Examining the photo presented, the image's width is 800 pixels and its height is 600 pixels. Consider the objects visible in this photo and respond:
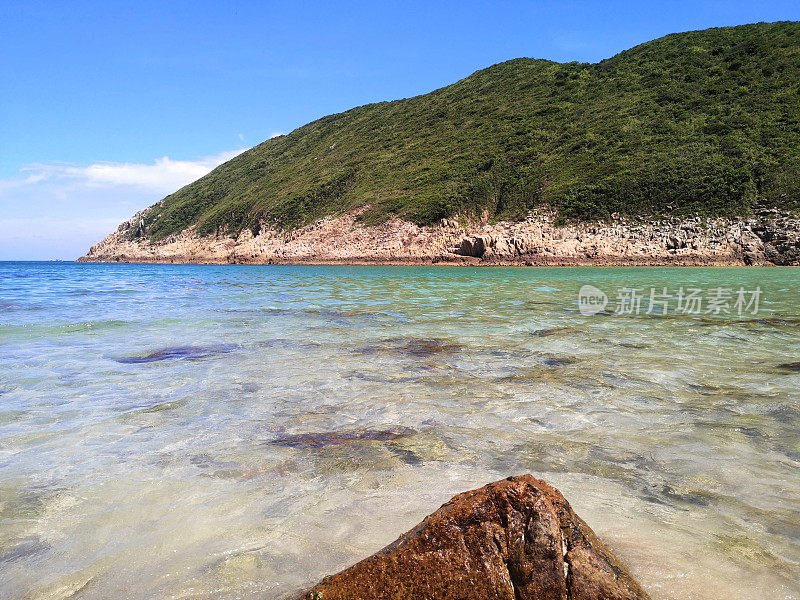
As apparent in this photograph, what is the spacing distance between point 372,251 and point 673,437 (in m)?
53.8

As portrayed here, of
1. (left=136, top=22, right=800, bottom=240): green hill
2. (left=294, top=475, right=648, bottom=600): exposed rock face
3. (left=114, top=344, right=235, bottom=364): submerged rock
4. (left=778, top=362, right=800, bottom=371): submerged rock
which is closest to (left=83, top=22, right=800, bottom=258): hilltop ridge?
(left=136, top=22, right=800, bottom=240): green hill

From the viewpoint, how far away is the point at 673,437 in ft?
12.3

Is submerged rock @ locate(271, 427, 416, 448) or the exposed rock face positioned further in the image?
submerged rock @ locate(271, 427, 416, 448)

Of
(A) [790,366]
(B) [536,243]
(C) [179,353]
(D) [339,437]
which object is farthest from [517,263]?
(D) [339,437]

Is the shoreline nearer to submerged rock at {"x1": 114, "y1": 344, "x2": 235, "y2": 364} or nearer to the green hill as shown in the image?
the green hill

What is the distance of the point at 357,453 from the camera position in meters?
3.52

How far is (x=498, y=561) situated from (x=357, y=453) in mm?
1915

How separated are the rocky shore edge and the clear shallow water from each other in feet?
131

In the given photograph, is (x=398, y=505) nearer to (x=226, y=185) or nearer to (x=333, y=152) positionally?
(x=333, y=152)

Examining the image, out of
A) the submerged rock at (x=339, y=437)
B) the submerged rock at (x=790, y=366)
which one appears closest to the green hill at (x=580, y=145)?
the submerged rock at (x=790, y=366)

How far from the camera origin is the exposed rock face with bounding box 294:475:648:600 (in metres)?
1.68

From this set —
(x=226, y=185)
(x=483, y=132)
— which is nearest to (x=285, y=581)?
(x=483, y=132)

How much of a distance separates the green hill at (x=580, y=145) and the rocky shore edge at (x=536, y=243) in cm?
182

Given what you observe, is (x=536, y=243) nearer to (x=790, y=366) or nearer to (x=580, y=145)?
(x=580, y=145)
